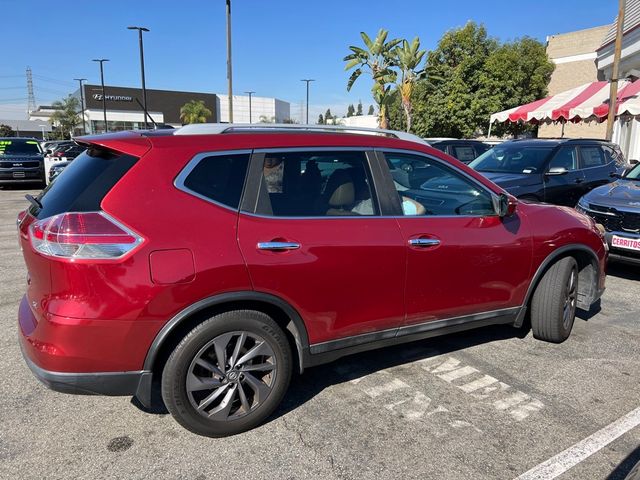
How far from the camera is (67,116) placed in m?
71.5

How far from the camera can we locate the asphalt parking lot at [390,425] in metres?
2.63

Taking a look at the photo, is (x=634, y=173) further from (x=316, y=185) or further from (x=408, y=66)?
(x=408, y=66)

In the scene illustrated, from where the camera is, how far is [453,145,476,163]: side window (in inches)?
535

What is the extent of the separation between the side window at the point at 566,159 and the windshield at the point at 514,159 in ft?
0.53

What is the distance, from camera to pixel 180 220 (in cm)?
262

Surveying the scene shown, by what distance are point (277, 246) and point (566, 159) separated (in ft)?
25.4

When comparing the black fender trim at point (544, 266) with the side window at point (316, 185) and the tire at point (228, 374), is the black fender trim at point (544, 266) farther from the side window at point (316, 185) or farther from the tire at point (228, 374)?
the tire at point (228, 374)

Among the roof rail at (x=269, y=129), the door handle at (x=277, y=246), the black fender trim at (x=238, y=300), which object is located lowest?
the black fender trim at (x=238, y=300)

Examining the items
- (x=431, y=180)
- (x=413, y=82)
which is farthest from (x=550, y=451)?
(x=413, y=82)

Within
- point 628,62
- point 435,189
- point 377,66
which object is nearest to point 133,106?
point 377,66

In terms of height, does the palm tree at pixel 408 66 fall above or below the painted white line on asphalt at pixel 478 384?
above

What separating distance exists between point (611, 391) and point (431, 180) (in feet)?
6.52

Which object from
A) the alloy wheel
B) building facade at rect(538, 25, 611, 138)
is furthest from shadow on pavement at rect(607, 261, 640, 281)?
building facade at rect(538, 25, 611, 138)

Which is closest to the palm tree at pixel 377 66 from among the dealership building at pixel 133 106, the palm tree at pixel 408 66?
the palm tree at pixel 408 66
